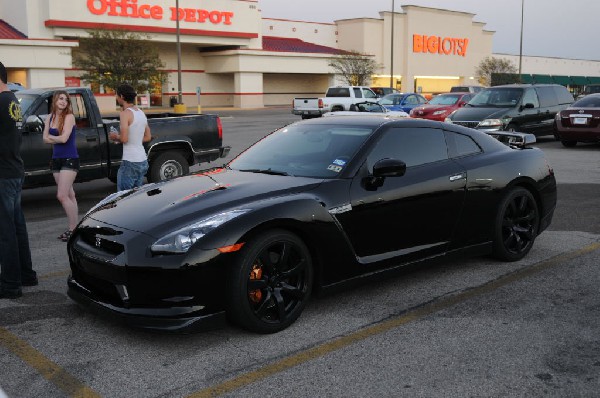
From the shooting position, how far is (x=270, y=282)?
430 centimetres

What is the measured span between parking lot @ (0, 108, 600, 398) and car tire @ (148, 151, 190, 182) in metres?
4.64

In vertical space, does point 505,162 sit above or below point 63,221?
above

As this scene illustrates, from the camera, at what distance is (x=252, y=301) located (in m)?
4.20

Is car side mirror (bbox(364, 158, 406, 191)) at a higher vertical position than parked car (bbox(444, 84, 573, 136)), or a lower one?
lower

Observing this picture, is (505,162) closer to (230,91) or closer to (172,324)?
(172,324)

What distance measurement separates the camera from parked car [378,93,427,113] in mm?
29312

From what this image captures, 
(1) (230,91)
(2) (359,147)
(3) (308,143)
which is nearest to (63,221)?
(3) (308,143)

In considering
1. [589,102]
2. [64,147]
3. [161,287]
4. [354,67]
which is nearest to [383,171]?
[161,287]

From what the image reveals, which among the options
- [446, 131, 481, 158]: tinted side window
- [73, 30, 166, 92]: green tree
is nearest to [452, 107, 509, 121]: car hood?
[446, 131, 481, 158]: tinted side window

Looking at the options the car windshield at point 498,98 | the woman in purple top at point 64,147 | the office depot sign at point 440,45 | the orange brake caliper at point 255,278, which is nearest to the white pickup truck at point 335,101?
the car windshield at point 498,98

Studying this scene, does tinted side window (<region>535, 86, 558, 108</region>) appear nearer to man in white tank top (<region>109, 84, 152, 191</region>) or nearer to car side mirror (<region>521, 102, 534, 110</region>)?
car side mirror (<region>521, 102, 534, 110</region>)

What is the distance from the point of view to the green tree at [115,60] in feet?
132

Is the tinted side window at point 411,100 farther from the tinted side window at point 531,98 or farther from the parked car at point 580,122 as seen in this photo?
the parked car at point 580,122

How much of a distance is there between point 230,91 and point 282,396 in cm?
5584
